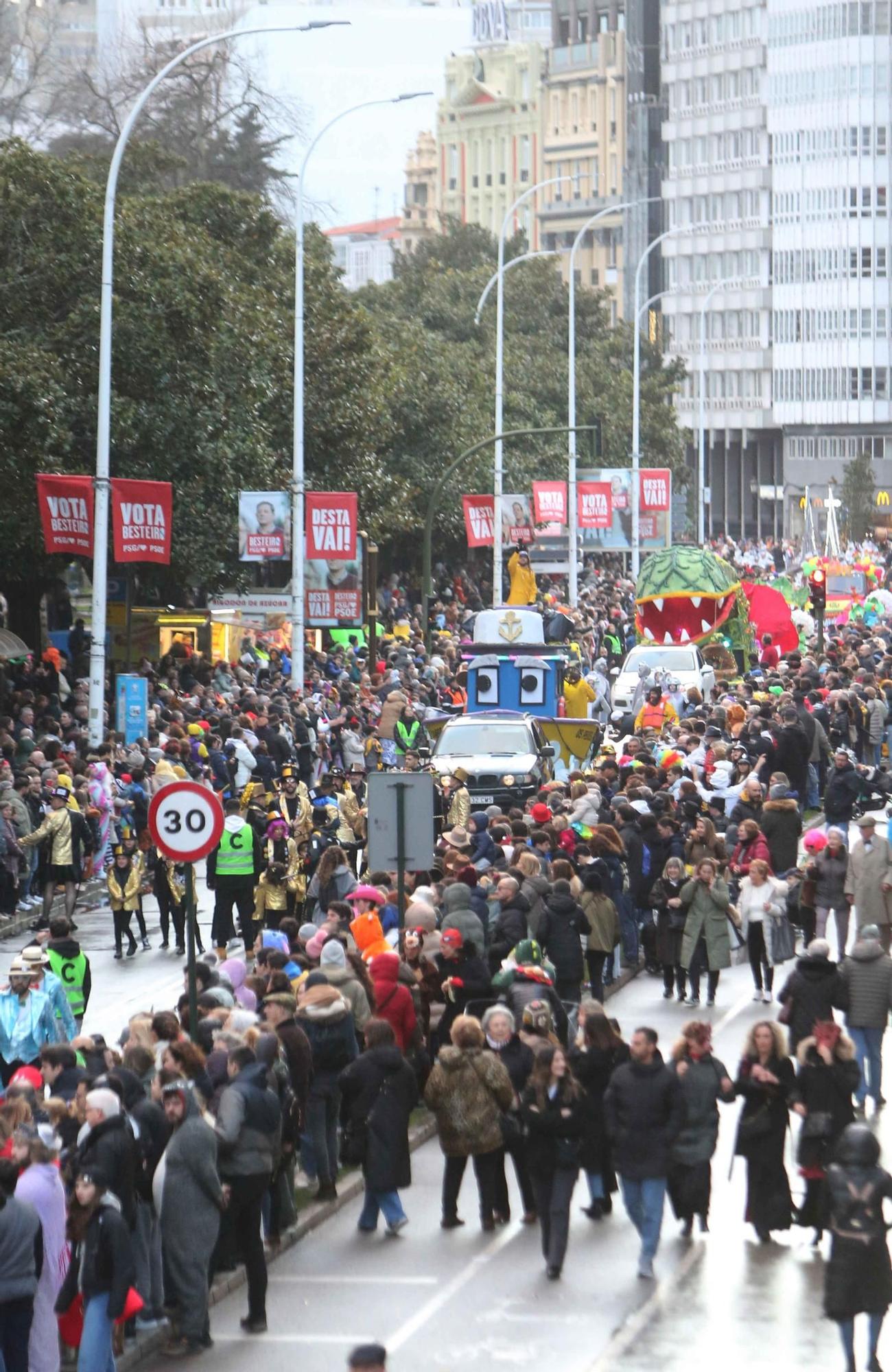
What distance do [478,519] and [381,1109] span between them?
4190 centimetres

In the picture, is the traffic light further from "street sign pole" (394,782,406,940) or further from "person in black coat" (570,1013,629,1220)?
"person in black coat" (570,1013,629,1220)

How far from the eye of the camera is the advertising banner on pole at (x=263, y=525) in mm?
39875

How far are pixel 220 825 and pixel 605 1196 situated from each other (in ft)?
10.1

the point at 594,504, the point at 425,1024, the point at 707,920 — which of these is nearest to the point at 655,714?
the point at 707,920

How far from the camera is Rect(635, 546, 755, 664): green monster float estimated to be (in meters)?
47.8

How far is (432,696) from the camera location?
42.4 metres

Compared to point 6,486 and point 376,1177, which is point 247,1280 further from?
point 6,486

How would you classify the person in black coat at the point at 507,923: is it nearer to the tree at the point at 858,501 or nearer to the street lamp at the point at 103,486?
the street lamp at the point at 103,486

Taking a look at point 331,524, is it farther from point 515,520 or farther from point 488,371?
point 488,371

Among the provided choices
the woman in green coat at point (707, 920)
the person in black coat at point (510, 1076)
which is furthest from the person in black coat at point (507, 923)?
the person in black coat at point (510, 1076)

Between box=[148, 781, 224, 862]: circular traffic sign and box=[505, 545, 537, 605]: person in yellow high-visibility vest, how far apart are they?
4065cm

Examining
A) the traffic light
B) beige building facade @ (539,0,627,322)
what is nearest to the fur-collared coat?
the traffic light

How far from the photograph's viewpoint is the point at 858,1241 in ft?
38.4

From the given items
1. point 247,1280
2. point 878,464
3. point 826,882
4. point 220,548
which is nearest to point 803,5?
point 878,464
